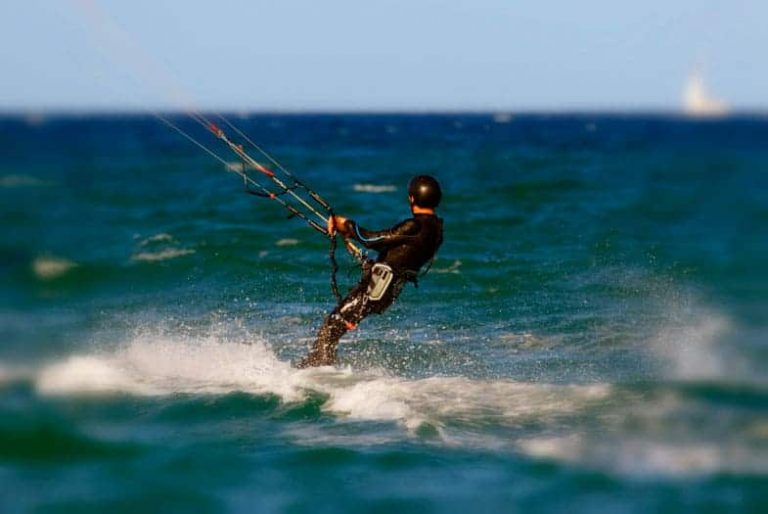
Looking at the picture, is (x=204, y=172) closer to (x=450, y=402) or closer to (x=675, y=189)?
(x=675, y=189)

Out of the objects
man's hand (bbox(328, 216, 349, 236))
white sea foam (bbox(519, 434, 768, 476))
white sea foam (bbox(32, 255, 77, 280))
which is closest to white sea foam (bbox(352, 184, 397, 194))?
white sea foam (bbox(32, 255, 77, 280))

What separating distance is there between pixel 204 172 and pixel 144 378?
24.4 m

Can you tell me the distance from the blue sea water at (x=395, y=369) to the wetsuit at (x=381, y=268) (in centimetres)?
28

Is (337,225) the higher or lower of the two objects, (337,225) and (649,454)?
the higher

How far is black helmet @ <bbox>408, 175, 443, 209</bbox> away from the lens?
8.41m

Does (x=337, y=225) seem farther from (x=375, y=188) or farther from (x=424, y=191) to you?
(x=375, y=188)

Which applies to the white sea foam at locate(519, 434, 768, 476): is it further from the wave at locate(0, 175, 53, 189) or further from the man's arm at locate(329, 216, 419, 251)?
the wave at locate(0, 175, 53, 189)

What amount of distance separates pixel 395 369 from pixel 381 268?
3.74ft

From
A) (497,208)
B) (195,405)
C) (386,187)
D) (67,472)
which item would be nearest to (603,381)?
(195,405)

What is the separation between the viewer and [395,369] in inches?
369

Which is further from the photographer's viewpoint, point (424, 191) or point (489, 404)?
point (424, 191)

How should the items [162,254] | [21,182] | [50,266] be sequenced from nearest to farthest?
[50,266], [162,254], [21,182]

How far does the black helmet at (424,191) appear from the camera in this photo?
8406 millimetres

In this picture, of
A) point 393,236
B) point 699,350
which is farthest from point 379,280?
point 699,350
